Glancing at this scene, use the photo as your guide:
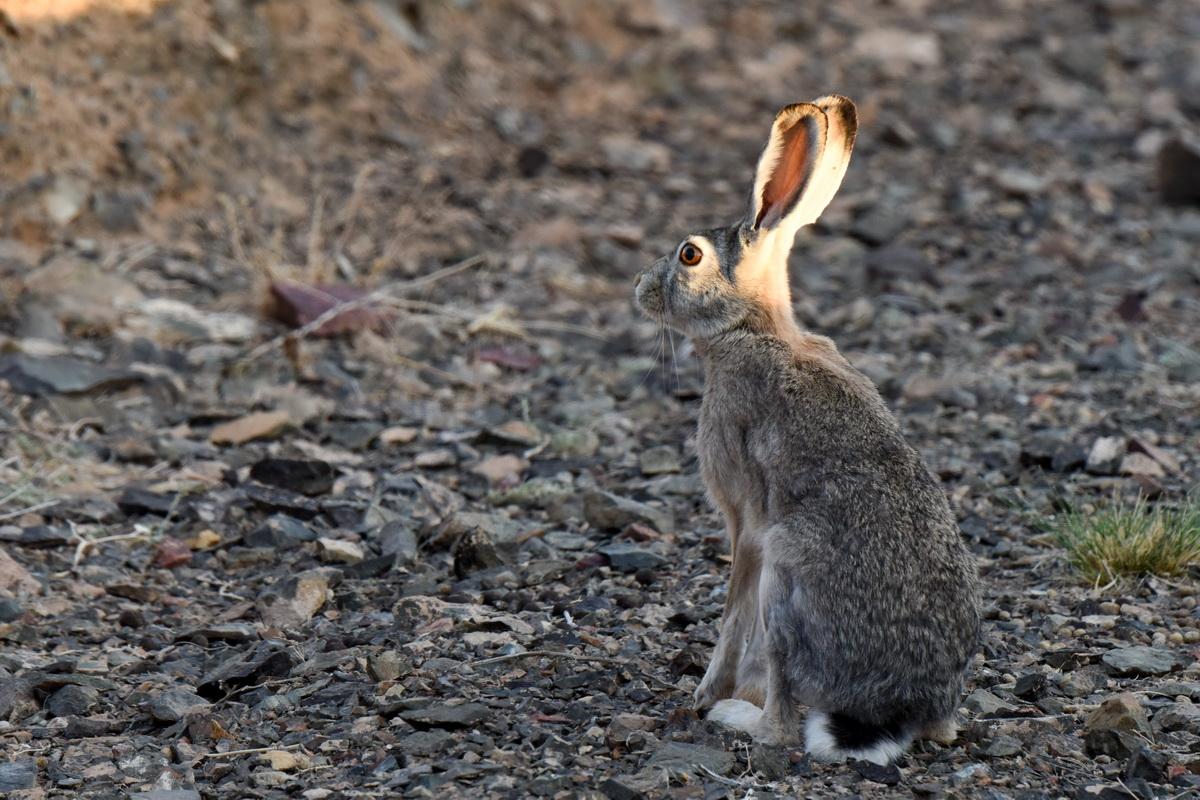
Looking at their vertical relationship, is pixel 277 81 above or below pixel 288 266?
above

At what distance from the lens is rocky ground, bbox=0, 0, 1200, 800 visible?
15.8ft

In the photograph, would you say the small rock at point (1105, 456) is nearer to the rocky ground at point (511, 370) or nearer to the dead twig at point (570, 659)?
the rocky ground at point (511, 370)

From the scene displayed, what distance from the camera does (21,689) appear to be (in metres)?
5.04

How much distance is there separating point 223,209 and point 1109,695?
6559 mm

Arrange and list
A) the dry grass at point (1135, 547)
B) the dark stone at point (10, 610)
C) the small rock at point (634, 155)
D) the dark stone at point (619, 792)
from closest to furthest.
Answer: the dark stone at point (619, 792) → the dark stone at point (10, 610) → the dry grass at point (1135, 547) → the small rock at point (634, 155)

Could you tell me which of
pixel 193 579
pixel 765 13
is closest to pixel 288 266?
pixel 193 579

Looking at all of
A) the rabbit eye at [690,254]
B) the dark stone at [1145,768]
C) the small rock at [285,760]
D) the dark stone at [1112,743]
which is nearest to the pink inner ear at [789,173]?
the rabbit eye at [690,254]

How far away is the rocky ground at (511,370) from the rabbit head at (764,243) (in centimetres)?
107

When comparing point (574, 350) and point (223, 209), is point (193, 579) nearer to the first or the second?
point (574, 350)

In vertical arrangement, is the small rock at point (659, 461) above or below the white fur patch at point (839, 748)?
above

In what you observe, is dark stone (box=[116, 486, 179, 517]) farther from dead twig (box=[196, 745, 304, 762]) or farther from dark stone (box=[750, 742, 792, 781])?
dark stone (box=[750, 742, 792, 781])

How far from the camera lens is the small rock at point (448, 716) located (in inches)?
184

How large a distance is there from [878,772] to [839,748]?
5.3 inches

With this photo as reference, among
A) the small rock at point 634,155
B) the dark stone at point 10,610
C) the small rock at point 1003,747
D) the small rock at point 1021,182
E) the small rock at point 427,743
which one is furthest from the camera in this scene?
the small rock at point 634,155
